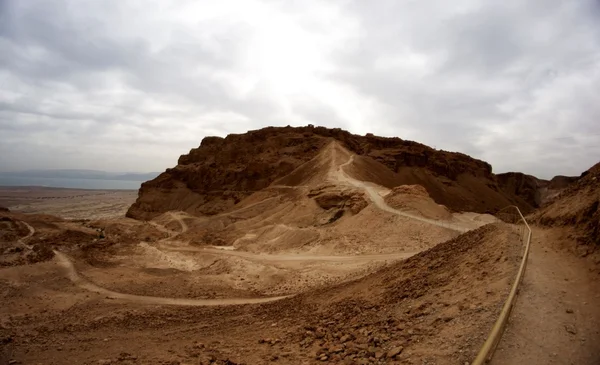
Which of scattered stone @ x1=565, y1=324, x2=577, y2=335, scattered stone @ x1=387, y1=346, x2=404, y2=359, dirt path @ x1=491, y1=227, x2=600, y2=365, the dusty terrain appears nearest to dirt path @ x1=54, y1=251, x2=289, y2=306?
the dusty terrain

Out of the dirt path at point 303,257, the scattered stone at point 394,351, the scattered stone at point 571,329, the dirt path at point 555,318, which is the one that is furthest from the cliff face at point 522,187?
the scattered stone at point 394,351

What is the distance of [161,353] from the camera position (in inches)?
368

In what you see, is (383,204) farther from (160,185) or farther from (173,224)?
(160,185)

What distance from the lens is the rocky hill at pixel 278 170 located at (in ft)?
162

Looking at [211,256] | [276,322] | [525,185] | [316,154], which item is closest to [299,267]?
[211,256]

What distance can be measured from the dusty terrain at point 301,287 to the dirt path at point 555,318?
1.1 inches

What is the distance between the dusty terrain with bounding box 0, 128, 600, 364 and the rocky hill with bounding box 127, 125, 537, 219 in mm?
11055

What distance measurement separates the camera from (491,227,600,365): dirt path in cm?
471

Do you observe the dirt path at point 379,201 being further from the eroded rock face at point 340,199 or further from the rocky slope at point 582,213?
the rocky slope at point 582,213

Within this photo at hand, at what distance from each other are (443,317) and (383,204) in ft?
71.0

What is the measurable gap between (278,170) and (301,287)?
34694mm

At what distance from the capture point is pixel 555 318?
5488mm

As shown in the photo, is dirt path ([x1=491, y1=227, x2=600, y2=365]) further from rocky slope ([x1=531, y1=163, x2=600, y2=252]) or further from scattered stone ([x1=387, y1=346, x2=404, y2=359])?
scattered stone ([x1=387, y1=346, x2=404, y2=359])

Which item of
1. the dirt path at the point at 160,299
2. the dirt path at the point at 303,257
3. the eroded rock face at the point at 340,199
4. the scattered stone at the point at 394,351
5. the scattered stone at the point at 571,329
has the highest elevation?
the eroded rock face at the point at 340,199
